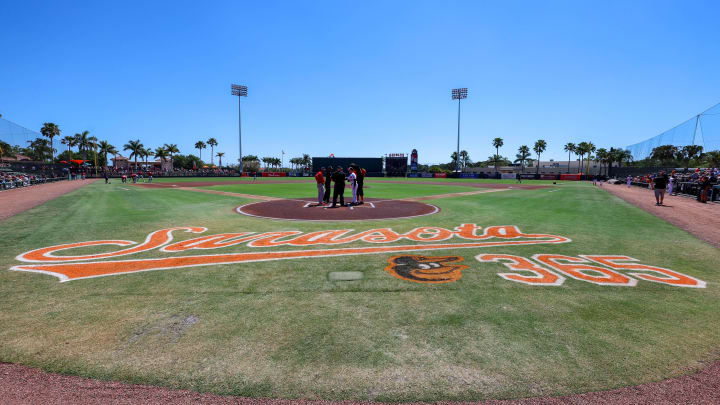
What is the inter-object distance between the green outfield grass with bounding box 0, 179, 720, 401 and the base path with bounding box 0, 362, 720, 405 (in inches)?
3.6

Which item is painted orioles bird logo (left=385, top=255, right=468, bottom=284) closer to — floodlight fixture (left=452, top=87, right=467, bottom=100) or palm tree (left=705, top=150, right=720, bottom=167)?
palm tree (left=705, top=150, right=720, bottom=167)

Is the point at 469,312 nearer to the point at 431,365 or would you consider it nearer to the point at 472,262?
the point at 431,365

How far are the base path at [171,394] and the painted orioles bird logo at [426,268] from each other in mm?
2715

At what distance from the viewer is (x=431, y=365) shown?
3064 mm

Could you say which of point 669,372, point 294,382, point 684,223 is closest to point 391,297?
point 294,382

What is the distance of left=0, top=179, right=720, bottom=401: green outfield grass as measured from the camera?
2.87 metres

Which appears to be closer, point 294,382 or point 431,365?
point 294,382

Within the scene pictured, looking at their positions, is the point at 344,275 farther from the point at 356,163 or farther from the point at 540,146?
the point at 540,146

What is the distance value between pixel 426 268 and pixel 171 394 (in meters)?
4.39

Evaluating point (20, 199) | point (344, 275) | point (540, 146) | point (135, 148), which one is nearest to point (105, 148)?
point (135, 148)

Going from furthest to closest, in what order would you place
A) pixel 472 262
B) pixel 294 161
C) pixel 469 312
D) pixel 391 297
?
pixel 294 161
pixel 472 262
pixel 391 297
pixel 469 312

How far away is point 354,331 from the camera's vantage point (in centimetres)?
365

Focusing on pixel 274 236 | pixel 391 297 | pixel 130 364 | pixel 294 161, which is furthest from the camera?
pixel 294 161

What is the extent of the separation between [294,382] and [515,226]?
9644 mm
